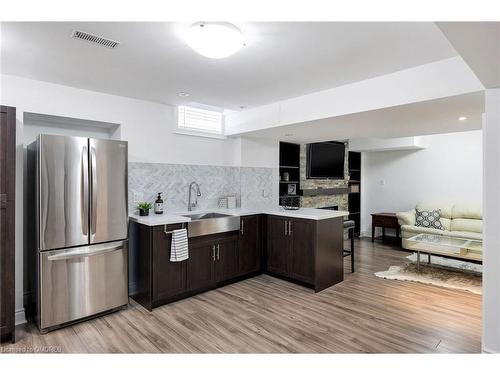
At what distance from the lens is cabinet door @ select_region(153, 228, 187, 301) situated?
3.09 metres

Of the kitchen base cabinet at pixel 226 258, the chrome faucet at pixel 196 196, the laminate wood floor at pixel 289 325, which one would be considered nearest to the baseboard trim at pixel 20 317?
the laminate wood floor at pixel 289 325

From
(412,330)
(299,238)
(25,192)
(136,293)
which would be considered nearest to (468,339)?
(412,330)

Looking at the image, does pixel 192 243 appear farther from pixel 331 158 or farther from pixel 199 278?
pixel 331 158

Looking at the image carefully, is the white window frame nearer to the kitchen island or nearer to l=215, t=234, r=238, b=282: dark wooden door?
the kitchen island

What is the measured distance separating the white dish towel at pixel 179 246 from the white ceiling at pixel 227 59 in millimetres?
1526

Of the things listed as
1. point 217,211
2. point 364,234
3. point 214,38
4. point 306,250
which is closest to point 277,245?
point 306,250

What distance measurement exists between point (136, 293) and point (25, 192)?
4.94 feet

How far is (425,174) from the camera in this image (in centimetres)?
629

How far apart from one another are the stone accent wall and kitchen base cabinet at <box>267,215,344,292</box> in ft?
6.30

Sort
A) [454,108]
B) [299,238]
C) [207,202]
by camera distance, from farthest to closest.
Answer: [207,202]
[299,238]
[454,108]

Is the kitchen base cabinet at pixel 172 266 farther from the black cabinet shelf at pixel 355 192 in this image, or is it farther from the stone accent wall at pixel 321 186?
the black cabinet shelf at pixel 355 192

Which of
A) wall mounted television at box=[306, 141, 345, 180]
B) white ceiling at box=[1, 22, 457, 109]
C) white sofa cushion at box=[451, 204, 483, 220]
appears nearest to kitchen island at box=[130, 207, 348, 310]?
white ceiling at box=[1, 22, 457, 109]

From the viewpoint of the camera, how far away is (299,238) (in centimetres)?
371

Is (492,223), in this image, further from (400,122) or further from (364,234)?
(364,234)
